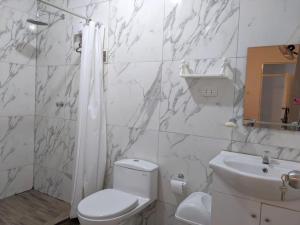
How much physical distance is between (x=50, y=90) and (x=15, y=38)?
0.70 m

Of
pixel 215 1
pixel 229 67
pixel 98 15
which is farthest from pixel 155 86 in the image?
pixel 98 15

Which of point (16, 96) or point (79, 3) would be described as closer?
point (79, 3)

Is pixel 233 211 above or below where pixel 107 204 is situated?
above

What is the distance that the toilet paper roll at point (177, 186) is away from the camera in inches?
79.7

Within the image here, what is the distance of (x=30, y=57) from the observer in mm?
3006

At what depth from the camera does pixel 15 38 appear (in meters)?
2.85

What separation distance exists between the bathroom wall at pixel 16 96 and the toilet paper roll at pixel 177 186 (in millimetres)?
1987

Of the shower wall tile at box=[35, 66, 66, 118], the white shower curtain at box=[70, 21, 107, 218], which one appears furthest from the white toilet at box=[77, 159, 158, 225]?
the shower wall tile at box=[35, 66, 66, 118]

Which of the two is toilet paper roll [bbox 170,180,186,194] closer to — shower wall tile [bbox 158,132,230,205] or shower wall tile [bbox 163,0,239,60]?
shower wall tile [bbox 158,132,230,205]

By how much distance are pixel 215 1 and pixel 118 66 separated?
3.42 ft

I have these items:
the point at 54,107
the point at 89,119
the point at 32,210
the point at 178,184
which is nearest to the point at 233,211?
the point at 178,184

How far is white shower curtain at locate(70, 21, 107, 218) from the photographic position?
7.72ft

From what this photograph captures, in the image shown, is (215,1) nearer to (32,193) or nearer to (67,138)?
(67,138)

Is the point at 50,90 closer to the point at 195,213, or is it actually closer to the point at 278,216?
the point at 195,213
